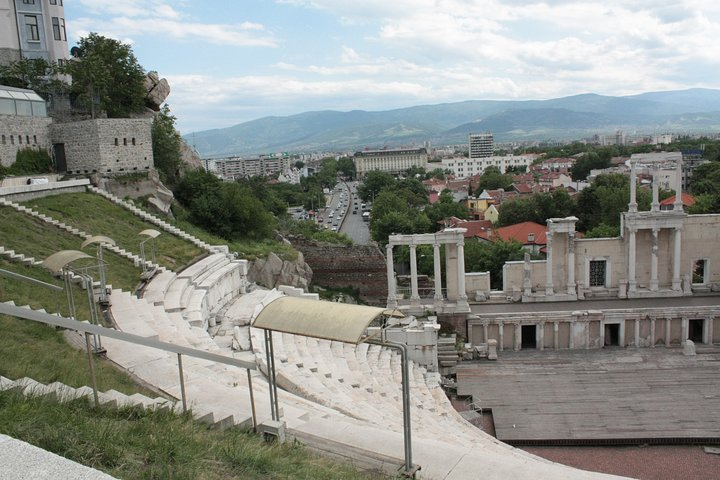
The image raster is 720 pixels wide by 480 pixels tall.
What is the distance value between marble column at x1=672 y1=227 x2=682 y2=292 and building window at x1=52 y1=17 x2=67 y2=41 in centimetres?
4180

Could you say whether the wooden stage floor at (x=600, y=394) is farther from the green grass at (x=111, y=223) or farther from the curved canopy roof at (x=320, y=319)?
the green grass at (x=111, y=223)

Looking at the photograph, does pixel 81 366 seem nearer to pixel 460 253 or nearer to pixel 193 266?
pixel 193 266

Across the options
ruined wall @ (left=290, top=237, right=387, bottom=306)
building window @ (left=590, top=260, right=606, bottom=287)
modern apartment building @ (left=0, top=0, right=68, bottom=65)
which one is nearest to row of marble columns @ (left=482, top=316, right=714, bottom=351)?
building window @ (left=590, top=260, right=606, bottom=287)

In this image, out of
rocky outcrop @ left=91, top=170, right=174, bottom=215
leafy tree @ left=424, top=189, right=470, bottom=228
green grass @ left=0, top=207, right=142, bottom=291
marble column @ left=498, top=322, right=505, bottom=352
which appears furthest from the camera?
leafy tree @ left=424, top=189, right=470, bottom=228

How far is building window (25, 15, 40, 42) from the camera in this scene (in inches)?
1522

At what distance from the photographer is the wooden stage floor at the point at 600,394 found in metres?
18.9

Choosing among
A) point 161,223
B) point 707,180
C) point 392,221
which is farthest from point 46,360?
point 707,180

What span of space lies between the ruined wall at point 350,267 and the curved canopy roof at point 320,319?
3217cm

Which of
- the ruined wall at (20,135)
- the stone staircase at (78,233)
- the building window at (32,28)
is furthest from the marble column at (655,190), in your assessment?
the building window at (32,28)

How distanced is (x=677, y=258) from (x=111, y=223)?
96.8 feet

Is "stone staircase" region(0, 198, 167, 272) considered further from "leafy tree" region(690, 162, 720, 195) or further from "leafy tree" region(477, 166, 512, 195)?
"leafy tree" region(477, 166, 512, 195)

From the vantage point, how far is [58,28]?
40.1 m

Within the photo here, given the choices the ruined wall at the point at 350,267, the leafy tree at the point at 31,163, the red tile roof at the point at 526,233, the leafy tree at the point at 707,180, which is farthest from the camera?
the leafy tree at the point at 707,180

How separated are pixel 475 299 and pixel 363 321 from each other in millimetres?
25687
